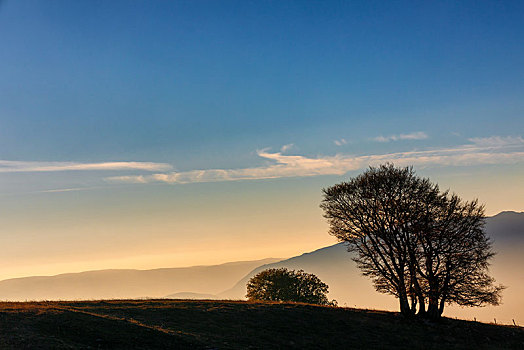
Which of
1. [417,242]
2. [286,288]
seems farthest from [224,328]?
[286,288]

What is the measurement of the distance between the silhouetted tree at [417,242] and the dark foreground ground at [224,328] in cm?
336

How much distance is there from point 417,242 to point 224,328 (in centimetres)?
2385

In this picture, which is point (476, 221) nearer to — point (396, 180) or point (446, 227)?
point (446, 227)

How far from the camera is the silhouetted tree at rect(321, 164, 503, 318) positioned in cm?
4731

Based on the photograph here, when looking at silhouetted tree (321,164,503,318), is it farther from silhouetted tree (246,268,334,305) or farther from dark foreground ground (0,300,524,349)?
silhouetted tree (246,268,334,305)

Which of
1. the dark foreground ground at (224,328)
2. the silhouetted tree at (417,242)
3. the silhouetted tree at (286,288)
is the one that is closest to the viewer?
the dark foreground ground at (224,328)

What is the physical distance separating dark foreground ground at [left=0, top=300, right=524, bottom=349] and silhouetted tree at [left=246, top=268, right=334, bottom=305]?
30.7 meters

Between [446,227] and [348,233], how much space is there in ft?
35.2

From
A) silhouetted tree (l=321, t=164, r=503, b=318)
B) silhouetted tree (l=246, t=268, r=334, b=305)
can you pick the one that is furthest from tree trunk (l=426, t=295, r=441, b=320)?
silhouetted tree (l=246, t=268, r=334, b=305)

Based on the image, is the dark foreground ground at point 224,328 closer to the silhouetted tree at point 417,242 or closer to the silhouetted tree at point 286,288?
the silhouetted tree at point 417,242

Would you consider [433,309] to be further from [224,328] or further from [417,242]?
[224,328]

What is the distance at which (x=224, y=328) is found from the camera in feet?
126

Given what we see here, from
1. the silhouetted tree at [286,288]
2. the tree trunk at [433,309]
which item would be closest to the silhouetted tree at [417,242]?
the tree trunk at [433,309]

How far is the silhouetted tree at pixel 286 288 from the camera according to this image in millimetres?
80812
